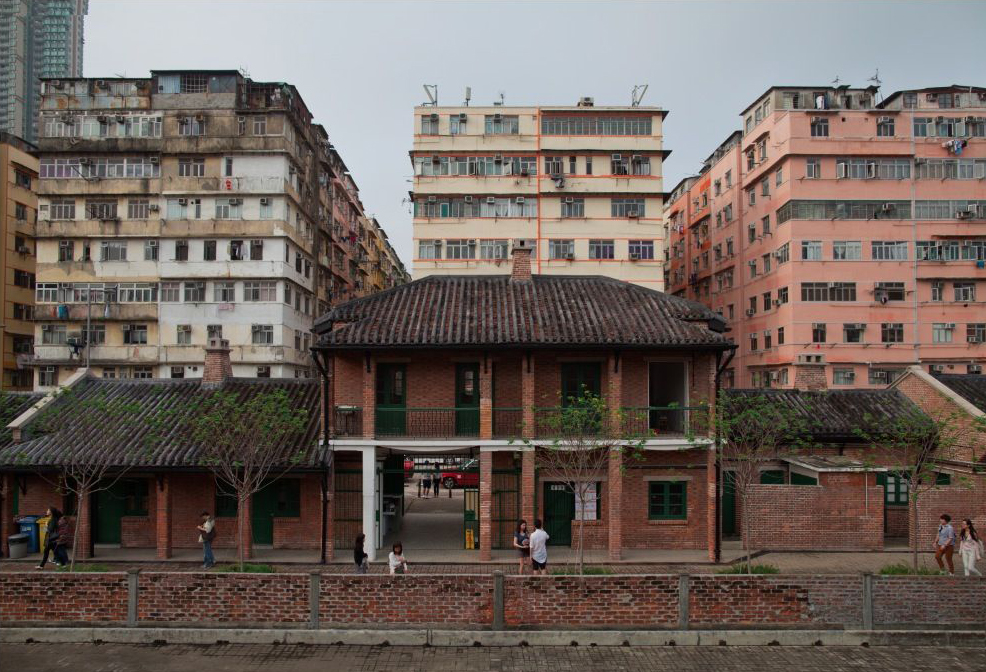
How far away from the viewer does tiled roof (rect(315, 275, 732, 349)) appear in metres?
20.5

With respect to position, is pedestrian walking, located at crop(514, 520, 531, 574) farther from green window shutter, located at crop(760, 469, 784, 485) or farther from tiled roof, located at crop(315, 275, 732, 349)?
green window shutter, located at crop(760, 469, 784, 485)

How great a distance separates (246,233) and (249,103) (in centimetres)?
741

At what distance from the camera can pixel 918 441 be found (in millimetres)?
21531

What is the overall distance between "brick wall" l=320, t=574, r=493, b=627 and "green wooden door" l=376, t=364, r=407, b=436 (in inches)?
323

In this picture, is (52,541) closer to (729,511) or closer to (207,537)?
(207,537)

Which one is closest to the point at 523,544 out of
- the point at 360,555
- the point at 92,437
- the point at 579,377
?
the point at 360,555

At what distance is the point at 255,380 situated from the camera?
80.1ft

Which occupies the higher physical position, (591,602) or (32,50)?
(32,50)

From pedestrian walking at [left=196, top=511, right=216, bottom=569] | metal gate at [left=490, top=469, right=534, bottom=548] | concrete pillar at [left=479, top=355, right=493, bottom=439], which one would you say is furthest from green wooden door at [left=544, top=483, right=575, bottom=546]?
pedestrian walking at [left=196, top=511, right=216, bottom=569]

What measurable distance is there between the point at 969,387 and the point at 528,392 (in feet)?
50.9

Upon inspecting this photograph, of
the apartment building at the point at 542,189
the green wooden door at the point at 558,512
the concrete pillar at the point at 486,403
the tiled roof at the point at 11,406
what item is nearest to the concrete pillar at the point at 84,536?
the tiled roof at the point at 11,406

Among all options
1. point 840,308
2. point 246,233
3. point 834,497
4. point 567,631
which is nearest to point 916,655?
point 567,631

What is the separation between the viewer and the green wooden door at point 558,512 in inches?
854

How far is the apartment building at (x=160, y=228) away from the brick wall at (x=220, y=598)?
25539 mm
